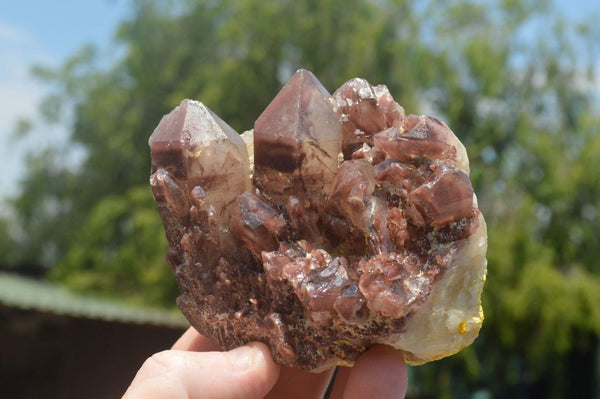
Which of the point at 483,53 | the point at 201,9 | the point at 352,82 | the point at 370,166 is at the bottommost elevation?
the point at 483,53

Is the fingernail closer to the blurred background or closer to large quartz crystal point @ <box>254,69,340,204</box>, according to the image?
large quartz crystal point @ <box>254,69,340,204</box>

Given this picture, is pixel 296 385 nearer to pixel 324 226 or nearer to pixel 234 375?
pixel 234 375

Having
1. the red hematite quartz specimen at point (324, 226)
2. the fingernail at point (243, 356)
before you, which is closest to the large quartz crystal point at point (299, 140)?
the red hematite quartz specimen at point (324, 226)

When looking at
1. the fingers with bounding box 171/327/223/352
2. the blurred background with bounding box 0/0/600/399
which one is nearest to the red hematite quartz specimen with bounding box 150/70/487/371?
the fingers with bounding box 171/327/223/352

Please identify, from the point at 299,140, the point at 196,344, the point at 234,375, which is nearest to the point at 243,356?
the point at 234,375

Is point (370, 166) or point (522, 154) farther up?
point (370, 166)

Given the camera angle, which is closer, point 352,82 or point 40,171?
point 352,82

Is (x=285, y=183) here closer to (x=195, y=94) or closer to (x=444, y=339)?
(x=444, y=339)

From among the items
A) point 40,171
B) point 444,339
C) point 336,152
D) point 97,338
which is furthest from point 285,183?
point 40,171
